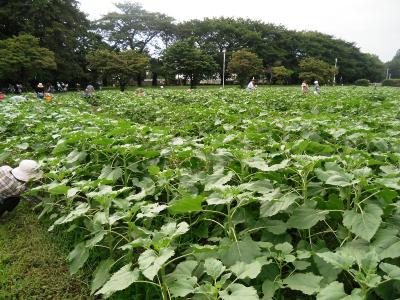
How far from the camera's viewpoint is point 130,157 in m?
3.88

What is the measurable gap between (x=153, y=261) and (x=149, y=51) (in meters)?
55.4

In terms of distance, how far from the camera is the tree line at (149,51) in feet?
113

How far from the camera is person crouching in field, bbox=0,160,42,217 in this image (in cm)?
391

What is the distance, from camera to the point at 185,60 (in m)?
42.4

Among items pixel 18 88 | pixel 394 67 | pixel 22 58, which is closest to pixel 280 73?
pixel 22 58

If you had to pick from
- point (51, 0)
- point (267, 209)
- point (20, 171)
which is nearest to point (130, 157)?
point (20, 171)

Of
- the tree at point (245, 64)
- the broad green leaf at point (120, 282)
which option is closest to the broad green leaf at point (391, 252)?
the broad green leaf at point (120, 282)

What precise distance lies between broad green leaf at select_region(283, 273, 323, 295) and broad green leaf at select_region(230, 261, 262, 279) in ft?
0.82

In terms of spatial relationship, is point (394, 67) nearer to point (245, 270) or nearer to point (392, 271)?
point (392, 271)

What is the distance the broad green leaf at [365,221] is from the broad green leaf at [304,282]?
361 mm

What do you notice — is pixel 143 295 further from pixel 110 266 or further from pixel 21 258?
pixel 21 258

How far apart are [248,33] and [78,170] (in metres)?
54.5

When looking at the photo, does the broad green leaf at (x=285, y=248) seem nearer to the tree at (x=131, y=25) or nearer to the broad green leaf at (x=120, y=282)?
the broad green leaf at (x=120, y=282)

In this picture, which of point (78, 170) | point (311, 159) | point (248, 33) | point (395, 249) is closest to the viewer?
point (395, 249)
